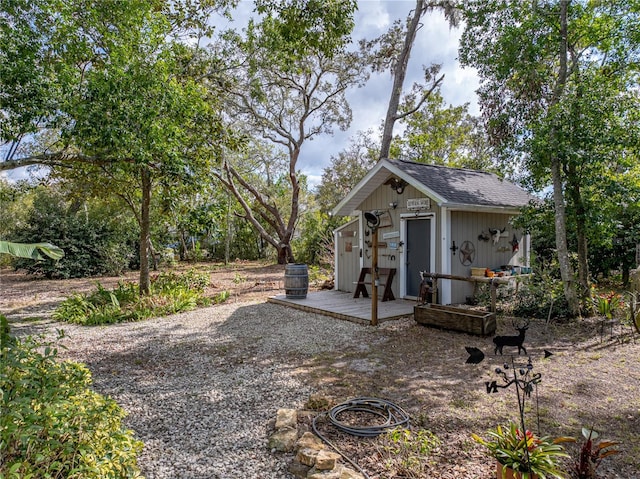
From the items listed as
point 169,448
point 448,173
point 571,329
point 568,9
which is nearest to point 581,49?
point 568,9

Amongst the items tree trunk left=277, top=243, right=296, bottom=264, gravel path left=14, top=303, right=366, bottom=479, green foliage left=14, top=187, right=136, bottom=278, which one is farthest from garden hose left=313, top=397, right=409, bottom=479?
tree trunk left=277, top=243, right=296, bottom=264

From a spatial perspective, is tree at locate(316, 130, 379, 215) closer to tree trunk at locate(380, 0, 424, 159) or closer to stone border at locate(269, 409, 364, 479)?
tree trunk at locate(380, 0, 424, 159)

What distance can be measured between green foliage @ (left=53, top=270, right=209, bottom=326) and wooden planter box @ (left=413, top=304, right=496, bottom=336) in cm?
531

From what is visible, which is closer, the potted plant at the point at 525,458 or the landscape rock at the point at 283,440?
the potted plant at the point at 525,458

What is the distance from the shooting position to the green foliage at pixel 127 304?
7.80 meters

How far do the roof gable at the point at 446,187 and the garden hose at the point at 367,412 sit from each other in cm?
507

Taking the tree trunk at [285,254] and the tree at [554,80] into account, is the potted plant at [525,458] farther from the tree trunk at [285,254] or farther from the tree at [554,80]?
the tree trunk at [285,254]

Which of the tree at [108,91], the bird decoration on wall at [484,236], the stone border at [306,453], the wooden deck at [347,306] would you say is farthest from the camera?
the bird decoration on wall at [484,236]

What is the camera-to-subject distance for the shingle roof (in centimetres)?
831

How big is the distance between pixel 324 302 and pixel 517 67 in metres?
6.41

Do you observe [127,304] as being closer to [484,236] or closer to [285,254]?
[484,236]

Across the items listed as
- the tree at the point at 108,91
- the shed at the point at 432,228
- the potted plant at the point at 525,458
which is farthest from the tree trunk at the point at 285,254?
the potted plant at the point at 525,458

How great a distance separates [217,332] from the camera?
6785 mm

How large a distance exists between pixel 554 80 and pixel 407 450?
28.7ft
